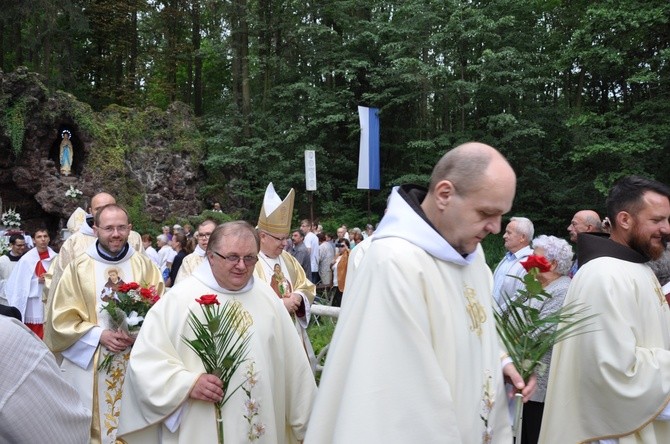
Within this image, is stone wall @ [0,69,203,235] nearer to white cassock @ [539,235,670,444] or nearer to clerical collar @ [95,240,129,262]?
clerical collar @ [95,240,129,262]

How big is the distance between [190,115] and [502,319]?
87.6 feet

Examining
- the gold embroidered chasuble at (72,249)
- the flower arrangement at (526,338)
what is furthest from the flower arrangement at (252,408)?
the gold embroidered chasuble at (72,249)

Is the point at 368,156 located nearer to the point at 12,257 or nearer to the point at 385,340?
the point at 12,257

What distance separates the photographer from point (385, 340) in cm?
245

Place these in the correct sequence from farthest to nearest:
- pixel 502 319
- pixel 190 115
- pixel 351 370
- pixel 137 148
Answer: pixel 190 115, pixel 137 148, pixel 502 319, pixel 351 370

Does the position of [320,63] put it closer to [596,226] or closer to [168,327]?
[596,226]

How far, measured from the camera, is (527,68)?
25.5 m

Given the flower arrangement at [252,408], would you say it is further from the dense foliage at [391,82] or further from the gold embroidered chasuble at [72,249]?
the dense foliage at [391,82]

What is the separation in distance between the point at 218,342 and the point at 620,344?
199 cm

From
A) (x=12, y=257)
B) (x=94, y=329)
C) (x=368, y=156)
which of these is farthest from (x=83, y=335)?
(x=368, y=156)

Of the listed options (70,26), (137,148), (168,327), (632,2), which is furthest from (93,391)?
(70,26)

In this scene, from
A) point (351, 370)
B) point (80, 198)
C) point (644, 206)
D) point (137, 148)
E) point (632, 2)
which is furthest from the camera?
point (137, 148)

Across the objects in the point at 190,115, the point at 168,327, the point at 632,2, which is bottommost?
the point at 168,327

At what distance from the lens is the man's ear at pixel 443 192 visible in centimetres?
260
